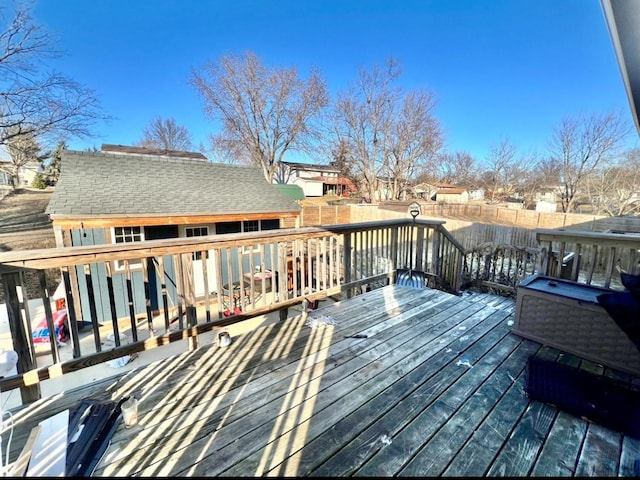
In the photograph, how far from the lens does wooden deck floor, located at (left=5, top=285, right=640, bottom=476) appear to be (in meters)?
1.29

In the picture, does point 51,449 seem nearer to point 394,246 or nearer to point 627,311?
point 627,311

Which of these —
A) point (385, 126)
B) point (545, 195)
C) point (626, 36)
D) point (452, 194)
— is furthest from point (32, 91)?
point (545, 195)

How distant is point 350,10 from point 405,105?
9.81 m

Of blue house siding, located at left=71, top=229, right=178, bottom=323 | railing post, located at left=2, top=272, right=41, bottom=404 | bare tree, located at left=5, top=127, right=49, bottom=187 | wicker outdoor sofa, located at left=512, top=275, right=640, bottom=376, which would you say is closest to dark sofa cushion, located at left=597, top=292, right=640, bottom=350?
wicker outdoor sofa, located at left=512, top=275, right=640, bottom=376

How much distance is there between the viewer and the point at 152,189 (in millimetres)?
8172

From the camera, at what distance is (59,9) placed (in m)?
7.91

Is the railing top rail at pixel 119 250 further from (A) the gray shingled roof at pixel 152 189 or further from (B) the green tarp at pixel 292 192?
(B) the green tarp at pixel 292 192

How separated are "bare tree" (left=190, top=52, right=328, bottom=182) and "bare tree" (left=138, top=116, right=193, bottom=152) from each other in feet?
26.3

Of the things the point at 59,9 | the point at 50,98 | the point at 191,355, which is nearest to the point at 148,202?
the point at 50,98

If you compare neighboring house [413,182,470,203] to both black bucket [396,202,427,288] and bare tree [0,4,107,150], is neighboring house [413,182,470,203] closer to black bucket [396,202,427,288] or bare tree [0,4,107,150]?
bare tree [0,4,107,150]

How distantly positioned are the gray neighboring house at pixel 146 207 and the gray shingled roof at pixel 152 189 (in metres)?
0.02

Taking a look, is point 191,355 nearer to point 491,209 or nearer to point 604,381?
point 604,381

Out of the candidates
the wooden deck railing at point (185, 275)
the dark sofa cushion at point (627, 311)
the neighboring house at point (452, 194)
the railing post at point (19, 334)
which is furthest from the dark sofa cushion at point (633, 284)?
the neighboring house at point (452, 194)

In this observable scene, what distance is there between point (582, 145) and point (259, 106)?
1882cm
